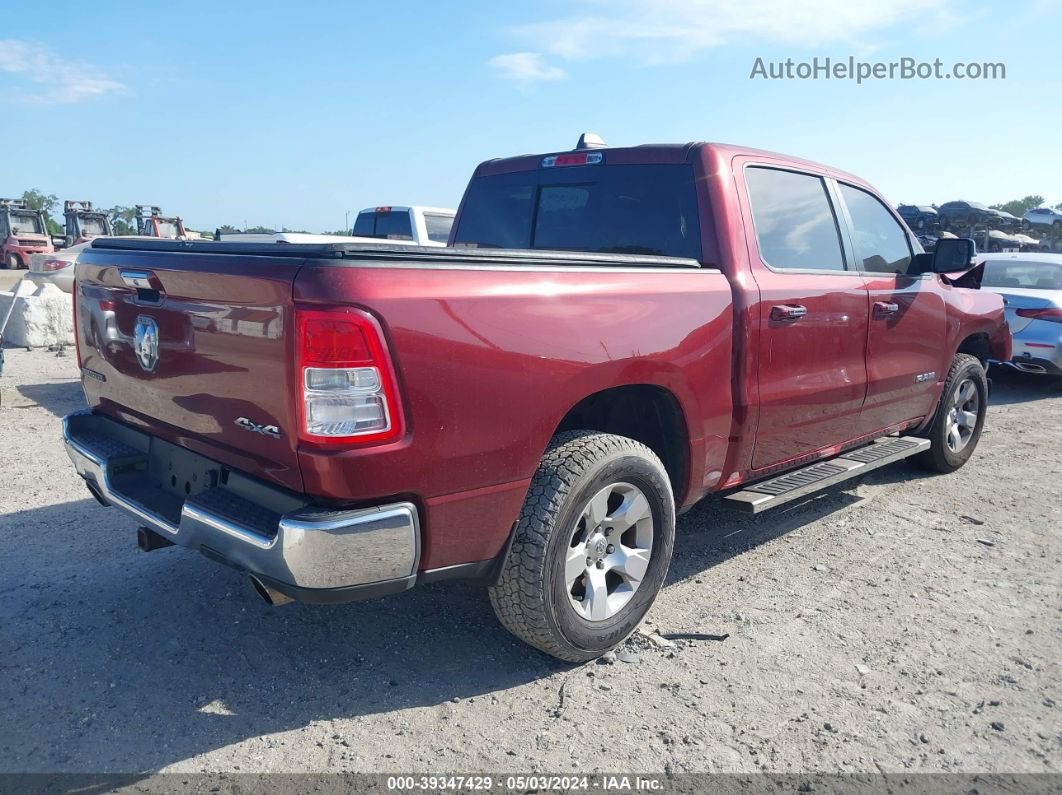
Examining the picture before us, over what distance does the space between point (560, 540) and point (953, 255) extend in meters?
3.38

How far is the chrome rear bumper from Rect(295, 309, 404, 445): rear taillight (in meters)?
0.24

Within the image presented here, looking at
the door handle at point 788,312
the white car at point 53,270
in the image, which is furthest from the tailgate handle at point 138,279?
the white car at point 53,270

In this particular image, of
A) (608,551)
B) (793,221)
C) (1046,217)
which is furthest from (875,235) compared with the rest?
(1046,217)

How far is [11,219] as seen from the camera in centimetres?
2925

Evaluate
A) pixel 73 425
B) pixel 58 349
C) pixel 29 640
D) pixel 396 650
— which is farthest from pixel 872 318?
pixel 58 349

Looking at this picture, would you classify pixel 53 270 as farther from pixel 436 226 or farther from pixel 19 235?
pixel 19 235

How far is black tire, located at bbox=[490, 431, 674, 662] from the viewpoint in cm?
280

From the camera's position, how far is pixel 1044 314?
8945mm

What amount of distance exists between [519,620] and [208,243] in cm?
175

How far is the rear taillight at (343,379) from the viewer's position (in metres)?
2.28

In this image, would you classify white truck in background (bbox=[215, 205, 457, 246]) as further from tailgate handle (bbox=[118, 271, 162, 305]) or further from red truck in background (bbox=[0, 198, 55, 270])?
red truck in background (bbox=[0, 198, 55, 270])

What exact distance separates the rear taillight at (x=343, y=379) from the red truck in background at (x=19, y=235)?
30.9m

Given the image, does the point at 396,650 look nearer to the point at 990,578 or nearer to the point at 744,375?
the point at 744,375

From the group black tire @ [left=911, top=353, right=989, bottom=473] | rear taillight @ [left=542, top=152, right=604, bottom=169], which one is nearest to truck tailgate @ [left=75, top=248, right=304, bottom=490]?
rear taillight @ [left=542, top=152, right=604, bottom=169]
